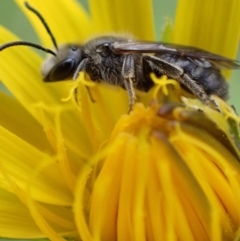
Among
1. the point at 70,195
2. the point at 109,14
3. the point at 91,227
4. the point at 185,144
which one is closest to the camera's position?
the point at 185,144

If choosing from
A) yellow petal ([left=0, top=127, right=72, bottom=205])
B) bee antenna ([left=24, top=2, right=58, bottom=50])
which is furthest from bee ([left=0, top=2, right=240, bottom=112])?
yellow petal ([left=0, top=127, right=72, bottom=205])

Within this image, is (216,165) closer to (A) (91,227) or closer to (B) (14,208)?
(A) (91,227)

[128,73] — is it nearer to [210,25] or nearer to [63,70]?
[63,70]

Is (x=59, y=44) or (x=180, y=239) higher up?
(x=59, y=44)

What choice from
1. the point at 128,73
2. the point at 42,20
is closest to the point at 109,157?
the point at 128,73

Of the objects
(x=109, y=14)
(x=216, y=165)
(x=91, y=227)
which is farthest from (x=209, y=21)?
(x=91, y=227)

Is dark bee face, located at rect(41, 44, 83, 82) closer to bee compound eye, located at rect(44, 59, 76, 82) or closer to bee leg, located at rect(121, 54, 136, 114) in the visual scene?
bee compound eye, located at rect(44, 59, 76, 82)

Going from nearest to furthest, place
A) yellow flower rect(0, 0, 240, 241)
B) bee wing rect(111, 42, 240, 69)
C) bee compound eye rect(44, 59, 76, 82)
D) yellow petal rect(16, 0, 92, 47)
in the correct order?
yellow flower rect(0, 0, 240, 241) → bee wing rect(111, 42, 240, 69) → bee compound eye rect(44, 59, 76, 82) → yellow petal rect(16, 0, 92, 47)

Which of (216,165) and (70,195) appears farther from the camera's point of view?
(70,195)
